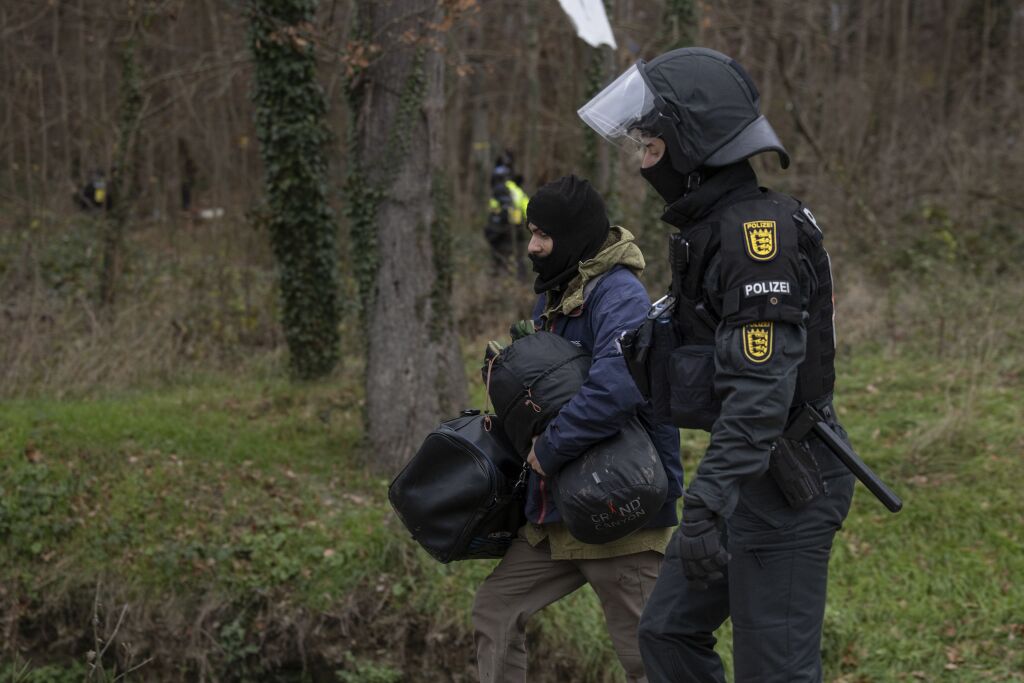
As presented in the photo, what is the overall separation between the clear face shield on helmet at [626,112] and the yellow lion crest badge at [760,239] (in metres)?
0.45

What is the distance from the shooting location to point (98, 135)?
13258 millimetres

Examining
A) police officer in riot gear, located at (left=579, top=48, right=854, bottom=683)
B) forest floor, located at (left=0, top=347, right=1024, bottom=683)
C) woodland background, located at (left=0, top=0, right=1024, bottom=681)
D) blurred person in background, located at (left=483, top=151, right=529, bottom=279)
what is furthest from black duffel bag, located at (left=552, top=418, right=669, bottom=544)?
blurred person in background, located at (left=483, top=151, right=529, bottom=279)

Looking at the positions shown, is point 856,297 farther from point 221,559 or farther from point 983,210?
point 221,559

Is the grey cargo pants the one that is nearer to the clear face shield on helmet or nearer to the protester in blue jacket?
the protester in blue jacket

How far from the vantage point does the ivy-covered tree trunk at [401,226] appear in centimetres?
696

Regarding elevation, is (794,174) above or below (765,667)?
above

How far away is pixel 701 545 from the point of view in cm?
273

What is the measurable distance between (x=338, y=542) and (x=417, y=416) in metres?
1.09

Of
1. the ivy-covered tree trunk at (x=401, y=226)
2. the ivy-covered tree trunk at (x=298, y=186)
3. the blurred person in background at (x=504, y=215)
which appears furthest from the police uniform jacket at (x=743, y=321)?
the blurred person in background at (x=504, y=215)

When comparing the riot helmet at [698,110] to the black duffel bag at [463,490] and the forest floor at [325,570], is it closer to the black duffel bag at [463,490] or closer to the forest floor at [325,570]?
the black duffel bag at [463,490]

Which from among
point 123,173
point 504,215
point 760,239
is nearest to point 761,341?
point 760,239

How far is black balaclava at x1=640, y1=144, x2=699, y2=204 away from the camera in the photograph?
3.10 m

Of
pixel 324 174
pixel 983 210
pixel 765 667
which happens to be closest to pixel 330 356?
pixel 324 174

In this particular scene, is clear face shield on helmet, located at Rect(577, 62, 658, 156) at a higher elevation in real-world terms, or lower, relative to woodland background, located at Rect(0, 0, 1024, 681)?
higher
